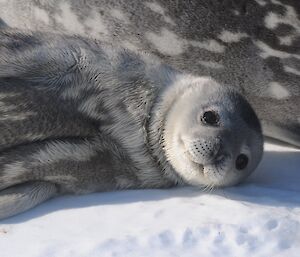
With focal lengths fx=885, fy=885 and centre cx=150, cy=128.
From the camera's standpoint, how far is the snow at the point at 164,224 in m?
2.49

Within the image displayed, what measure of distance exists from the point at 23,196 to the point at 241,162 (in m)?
0.78

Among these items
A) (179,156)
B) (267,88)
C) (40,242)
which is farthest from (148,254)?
(267,88)

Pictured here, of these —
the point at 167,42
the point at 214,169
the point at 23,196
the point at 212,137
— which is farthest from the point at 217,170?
the point at 167,42

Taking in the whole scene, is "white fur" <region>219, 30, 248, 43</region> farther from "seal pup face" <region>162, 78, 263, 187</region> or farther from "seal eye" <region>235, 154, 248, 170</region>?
"seal eye" <region>235, 154, 248, 170</region>

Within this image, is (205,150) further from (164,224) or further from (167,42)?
(167,42)

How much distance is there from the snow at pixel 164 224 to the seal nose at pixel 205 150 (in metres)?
0.12

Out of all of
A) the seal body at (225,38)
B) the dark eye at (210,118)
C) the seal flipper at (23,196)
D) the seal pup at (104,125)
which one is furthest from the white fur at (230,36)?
the seal flipper at (23,196)

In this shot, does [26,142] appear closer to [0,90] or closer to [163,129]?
[0,90]

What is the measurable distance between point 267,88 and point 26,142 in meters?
1.09

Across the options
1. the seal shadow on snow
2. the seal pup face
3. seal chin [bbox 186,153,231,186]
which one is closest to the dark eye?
the seal pup face

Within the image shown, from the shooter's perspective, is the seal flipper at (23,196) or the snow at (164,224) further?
the seal flipper at (23,196)

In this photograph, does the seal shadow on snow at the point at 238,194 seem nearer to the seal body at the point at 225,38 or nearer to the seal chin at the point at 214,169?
the seal chin at the point at 214,169

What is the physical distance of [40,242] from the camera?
8.40 ft

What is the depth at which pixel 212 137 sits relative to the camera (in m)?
3.02
